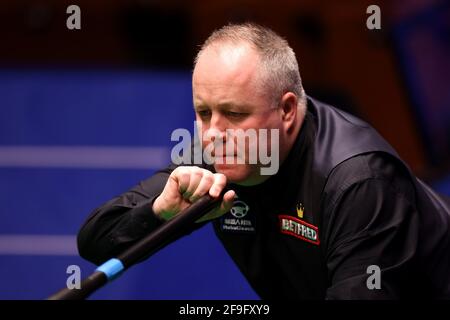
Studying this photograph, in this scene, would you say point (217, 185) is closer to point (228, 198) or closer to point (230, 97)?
point (228, 198)

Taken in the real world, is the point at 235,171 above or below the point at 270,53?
below

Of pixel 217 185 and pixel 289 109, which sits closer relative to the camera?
pixel 217 185

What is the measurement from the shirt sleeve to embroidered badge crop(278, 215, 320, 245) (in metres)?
0.14

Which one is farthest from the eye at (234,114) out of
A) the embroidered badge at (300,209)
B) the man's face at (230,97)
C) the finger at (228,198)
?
the embroidered badge at (300,209)

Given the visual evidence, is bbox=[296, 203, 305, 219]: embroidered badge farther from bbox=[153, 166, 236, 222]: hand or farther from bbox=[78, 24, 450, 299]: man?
bbox=[153, 166, 236, 222]: hand

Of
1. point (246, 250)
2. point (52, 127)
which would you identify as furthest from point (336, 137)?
point (52, 127)

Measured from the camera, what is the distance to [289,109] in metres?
2.46

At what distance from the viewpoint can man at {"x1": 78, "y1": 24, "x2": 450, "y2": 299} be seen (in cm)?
221

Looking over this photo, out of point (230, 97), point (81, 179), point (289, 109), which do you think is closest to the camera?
point (230, 97)

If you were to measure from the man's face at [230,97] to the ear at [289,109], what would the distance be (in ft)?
0.15

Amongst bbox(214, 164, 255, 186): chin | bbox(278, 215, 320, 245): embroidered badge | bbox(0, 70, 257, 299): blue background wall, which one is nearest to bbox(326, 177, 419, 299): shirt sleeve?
bbox(278, 215, 320, 245): embroidered badge

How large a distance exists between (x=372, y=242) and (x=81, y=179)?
110 inches

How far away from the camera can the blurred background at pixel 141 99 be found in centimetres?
434

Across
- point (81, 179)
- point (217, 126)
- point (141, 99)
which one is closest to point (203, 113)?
point (217, 126)
